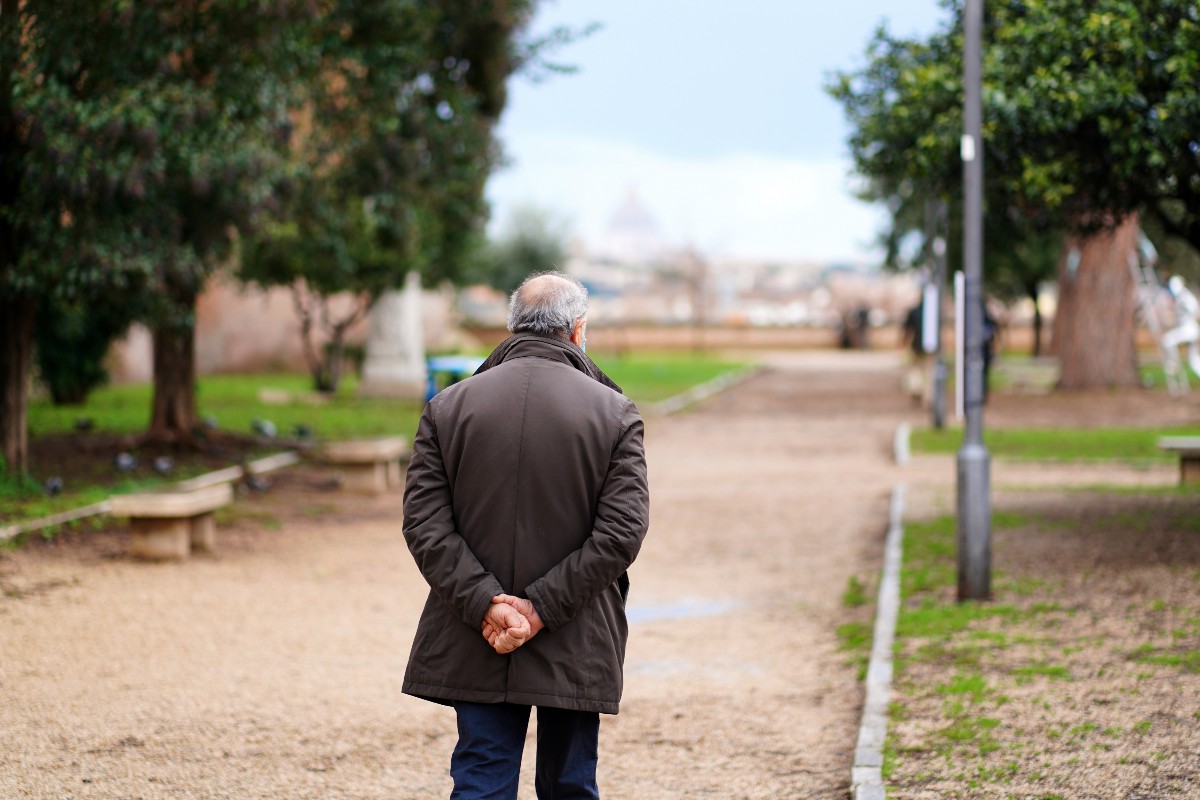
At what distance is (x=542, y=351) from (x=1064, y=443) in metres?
15.0

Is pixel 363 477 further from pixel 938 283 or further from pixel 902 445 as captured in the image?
pixel 938 283

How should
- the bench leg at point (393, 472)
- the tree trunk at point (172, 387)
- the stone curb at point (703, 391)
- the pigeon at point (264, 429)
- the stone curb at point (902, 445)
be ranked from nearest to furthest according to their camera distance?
the bench leg at point (393, 472), the tree trunk at point (172, 387), the stone curb at point (902, 445), the pigeon at point (264, 429), the stone curb at point (703, 391)

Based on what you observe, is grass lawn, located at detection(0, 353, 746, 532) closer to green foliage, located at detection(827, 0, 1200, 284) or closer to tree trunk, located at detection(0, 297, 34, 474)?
tree trunk, located at detection(0, 297, 34, 474)

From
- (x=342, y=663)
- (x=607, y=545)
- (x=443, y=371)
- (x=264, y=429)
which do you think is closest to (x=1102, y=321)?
(x=443, y=371)

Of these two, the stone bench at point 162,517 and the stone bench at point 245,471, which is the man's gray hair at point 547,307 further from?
the stone bench at point 245,471

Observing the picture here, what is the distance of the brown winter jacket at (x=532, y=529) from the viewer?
12.0 ft

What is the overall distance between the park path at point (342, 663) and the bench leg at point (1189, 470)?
2903 mm

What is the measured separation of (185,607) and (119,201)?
435cm

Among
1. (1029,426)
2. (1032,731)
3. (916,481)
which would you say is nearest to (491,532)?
(1032,731)

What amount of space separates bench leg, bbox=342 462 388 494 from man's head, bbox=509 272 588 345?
33.4 ft

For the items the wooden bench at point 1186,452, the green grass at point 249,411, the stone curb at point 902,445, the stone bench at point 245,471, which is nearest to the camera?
the wooden bench at point 1186,452

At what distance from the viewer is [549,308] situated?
3850 millimetres

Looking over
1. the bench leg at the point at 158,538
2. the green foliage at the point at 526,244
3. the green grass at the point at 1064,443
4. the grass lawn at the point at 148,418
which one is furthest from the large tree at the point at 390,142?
the green foliage at the point at 526,244

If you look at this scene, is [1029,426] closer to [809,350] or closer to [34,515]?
[34,515]
